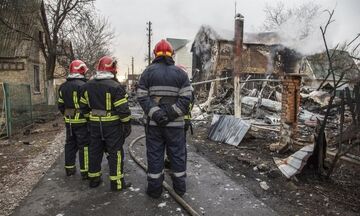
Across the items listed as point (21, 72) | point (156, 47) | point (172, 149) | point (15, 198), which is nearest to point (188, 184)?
point (172, 149)

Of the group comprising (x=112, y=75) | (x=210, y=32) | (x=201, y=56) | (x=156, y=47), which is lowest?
(x=112, y=75)

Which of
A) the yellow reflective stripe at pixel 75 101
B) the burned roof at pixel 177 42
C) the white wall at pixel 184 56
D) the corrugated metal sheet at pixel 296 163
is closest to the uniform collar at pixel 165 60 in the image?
the yellow reflective stripe at pixel 75 101

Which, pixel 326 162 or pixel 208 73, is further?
pixel 208 73

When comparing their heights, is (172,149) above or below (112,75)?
below

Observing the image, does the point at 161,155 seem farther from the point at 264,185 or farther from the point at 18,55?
the point at 18,55

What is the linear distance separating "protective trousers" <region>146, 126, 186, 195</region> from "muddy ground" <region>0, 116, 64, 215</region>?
1881 millimetres

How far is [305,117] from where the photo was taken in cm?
1213

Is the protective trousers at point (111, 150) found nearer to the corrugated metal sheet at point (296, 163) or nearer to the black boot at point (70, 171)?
the black boot at point (70, 171)

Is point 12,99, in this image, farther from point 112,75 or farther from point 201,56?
point 201,56

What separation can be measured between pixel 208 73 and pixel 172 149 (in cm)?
2252

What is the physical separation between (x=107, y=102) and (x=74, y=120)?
95 centimetres

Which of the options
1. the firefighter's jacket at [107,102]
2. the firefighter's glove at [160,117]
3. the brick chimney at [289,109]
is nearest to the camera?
the firefighter's glove at [160,117]

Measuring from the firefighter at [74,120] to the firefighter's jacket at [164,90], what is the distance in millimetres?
1266

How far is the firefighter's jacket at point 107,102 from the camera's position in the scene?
4.52 metres
